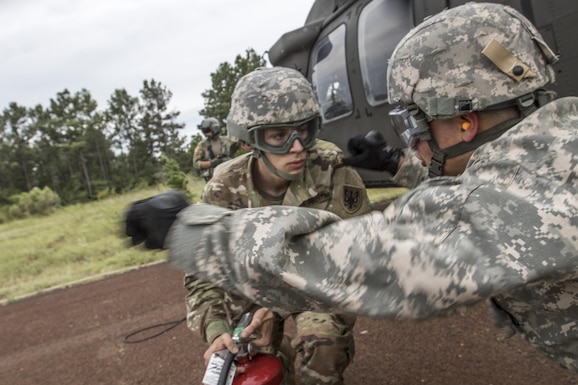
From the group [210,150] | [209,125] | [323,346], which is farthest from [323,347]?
[210,150]

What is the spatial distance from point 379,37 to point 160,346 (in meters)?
3.76

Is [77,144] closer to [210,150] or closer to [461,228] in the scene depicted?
[210,150]

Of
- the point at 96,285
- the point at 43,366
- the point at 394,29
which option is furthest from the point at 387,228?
the point at 96,285

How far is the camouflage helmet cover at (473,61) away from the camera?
152 cm

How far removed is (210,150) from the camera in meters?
10.7

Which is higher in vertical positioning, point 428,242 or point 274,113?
point 274,113

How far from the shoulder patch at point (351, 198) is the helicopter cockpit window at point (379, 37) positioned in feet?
8.31

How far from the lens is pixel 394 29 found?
4934mm

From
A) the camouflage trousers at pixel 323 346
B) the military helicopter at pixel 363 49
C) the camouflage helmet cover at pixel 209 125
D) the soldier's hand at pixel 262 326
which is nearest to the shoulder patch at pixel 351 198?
the camouflage trousers at pixel 323 346

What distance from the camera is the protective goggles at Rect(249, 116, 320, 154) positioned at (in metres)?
2.67

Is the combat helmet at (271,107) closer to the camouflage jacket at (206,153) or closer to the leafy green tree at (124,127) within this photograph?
the camouflage jacket at (206,153)

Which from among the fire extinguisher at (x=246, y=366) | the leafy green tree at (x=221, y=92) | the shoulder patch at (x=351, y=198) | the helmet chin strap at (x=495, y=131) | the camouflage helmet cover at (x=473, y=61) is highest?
the leafy green tree at (x=221, y=92)

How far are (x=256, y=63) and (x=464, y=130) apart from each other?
27.7 metres

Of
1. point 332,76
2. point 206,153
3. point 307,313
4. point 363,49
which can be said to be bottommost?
point 307,313
